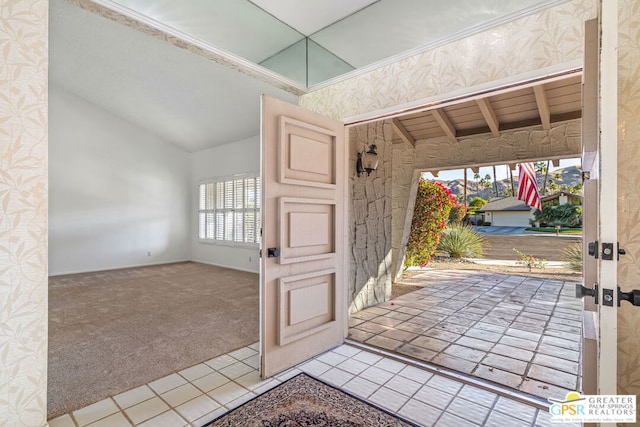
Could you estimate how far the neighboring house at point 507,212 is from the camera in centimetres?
1642

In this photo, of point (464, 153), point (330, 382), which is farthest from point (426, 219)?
point (330, 382)

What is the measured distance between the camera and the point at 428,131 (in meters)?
5.78

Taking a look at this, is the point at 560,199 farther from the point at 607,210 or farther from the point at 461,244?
the point at 607,210

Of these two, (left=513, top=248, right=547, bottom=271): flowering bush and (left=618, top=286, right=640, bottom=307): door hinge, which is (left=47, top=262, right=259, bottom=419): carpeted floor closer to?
(left=618, top=286, right=640, bottom=307): door hinge

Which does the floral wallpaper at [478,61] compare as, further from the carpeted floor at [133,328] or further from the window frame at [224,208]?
the window frame at [224,208]

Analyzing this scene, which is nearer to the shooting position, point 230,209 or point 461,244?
point 230,209

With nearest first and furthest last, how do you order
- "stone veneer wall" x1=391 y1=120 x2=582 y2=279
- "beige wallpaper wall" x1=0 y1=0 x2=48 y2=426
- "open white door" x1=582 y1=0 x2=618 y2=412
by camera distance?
"open white door" x1=582 y1=0 x2=618 y2=412
"beige wallpaper wall" x1=0 y1=0 x2=48 y2=426
"stone veneer wall" x1=391 y1=120 x2=582 y2=279

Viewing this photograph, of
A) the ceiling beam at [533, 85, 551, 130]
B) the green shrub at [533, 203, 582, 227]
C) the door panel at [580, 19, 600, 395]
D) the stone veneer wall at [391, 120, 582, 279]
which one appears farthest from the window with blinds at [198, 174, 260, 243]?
the green shrub at [533, 203, 582, 227]

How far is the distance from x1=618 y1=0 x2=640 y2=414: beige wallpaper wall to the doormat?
3.80ft

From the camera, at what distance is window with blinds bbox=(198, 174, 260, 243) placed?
22.5 feet

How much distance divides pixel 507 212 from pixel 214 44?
59.6 ft

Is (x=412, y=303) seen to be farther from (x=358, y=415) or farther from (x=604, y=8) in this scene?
(x=604, y=8)

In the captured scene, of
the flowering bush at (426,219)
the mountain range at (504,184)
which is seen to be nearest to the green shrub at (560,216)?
the mountain range at (504,184)

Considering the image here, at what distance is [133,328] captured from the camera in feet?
11.2
